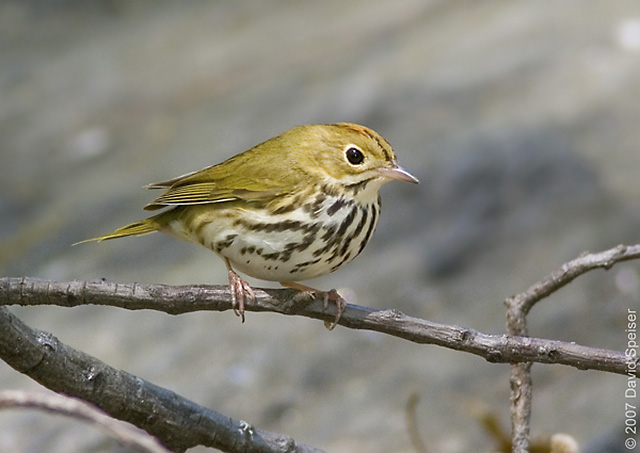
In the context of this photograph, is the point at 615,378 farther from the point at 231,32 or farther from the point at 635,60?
the point at 231,32

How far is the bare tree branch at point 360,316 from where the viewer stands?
1.90 m

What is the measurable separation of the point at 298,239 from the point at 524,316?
25.6 inches

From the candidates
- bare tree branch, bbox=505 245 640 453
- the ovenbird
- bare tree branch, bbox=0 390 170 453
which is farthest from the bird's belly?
bare tree branch, bbox=0 390 170 453

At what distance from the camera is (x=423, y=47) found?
6.23 m

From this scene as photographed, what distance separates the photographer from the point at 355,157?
8.80ft

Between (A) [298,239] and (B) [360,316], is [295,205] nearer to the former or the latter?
(A) [298,239]

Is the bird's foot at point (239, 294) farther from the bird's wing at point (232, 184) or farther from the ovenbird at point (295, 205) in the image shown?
the bird's wing at point (232, 184)

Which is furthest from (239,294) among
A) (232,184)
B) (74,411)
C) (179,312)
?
(74,411)

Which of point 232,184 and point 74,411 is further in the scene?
point 232,184

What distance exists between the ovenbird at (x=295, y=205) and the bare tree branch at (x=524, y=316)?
1.50 feet

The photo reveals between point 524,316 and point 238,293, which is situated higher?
point 524,316

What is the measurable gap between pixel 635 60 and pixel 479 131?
1.06m

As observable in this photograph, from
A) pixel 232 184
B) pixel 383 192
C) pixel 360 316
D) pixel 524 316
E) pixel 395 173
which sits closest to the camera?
pixel 360 316

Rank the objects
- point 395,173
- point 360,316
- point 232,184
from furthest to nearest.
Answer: point 232,184 → point 395,173 → point 360,316
